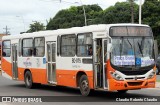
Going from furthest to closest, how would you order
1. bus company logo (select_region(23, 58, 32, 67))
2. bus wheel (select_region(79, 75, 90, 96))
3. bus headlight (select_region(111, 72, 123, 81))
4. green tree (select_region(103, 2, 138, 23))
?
green tree (select_region(103, 2, 138, 23)) < bus company logo (select_region(23, 58, 32, 67)) < bus wheel (select_region(79, 75, 90, 96)) < bus headlight (select_region(111, 72, 123, 81))

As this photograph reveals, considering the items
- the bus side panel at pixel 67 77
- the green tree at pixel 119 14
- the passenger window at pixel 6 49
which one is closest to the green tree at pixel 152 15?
the green tree at pixel 119 14

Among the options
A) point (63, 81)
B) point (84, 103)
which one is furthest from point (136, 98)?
point (63, 81)

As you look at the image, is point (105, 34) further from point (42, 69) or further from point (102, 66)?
point (42, 69)

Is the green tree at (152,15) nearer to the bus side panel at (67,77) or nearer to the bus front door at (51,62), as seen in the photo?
the bus front door at (51,62)

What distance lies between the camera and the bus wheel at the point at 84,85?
16.7 meters

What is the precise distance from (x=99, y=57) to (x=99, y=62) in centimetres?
19

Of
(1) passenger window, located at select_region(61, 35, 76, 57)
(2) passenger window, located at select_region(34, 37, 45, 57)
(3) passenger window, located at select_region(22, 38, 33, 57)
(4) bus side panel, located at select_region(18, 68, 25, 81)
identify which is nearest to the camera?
(1) passenger window, located at select_region(61, 35, 76, 57)

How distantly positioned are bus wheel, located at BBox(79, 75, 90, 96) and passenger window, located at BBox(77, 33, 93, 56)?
96cm

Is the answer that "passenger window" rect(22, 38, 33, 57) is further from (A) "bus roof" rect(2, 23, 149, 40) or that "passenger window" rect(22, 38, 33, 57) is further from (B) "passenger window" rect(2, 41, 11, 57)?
(B) "passenger window" rect(2, 41, 11, 57)

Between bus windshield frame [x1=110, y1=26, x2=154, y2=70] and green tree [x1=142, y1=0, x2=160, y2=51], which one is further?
green tree [x1=142, y1=0, x2=160, y2=51]

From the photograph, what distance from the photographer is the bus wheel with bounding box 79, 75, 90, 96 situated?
1668 cm

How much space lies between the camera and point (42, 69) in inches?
805

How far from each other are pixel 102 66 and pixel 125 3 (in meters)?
52.5

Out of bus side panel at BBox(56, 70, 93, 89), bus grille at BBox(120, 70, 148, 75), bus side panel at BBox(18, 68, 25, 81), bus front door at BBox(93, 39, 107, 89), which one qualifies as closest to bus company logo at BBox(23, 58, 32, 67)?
bus side panel at BBox(18, 68, 25, 81)
